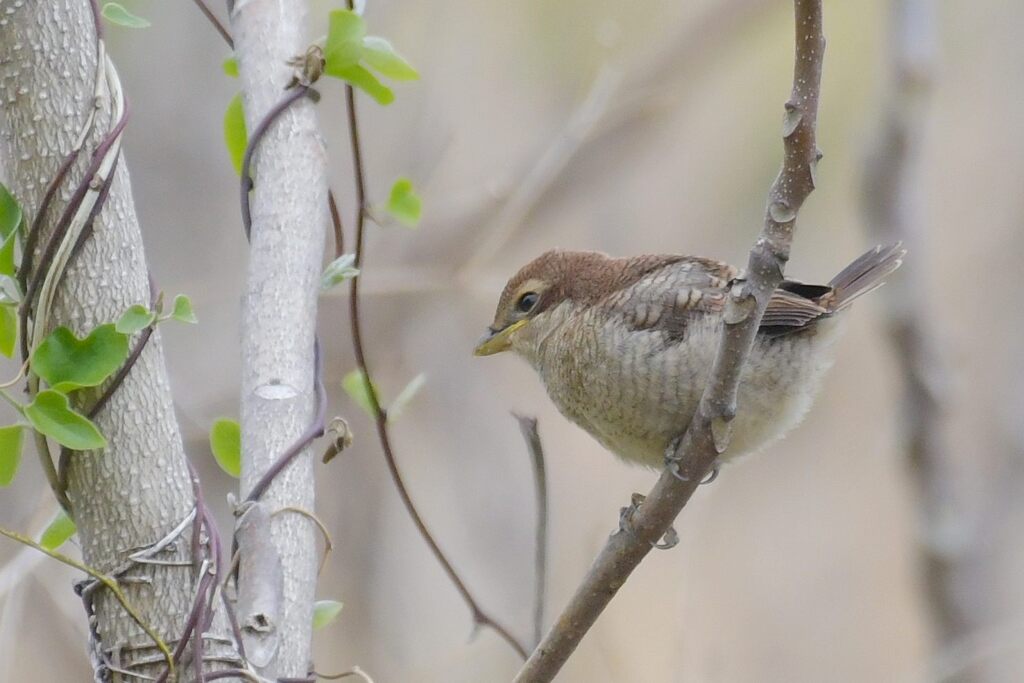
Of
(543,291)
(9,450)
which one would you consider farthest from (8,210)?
(543,291)

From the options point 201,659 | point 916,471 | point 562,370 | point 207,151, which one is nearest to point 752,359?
point 562,370

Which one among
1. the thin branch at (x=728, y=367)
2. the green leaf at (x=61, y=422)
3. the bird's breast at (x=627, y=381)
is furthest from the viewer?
the bird's breast at (x=627, y=381)

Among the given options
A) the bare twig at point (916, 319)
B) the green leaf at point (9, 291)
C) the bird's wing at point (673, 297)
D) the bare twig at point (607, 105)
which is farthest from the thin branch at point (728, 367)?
the bare twig at point (916, 319)

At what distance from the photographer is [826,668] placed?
6137 millimetres

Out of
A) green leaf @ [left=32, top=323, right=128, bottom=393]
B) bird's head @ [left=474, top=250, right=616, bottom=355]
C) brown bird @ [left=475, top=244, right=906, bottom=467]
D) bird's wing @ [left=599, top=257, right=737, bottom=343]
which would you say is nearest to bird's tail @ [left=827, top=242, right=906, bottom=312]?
brown bird @ [left=475, top=244, right=906, bottom=467]

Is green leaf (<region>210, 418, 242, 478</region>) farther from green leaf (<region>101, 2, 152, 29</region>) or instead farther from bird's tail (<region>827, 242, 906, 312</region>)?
bird's tail (<region>827, 242, 906, 312</region>)

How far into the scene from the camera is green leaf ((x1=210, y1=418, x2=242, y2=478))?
6.32 ft

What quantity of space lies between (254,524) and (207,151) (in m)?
3.75

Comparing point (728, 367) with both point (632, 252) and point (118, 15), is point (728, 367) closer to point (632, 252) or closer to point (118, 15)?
point (118, 15)

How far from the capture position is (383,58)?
1992 mm

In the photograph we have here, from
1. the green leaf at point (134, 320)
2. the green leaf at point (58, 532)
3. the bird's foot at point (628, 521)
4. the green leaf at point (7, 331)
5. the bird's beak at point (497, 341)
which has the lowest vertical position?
the green leaf at point (58, 532)

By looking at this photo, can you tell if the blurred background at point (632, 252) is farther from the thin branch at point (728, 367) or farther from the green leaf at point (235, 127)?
the thin branch at point (728, 367)

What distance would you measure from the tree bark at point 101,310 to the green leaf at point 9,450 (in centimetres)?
8

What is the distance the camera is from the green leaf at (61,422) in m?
1.48
